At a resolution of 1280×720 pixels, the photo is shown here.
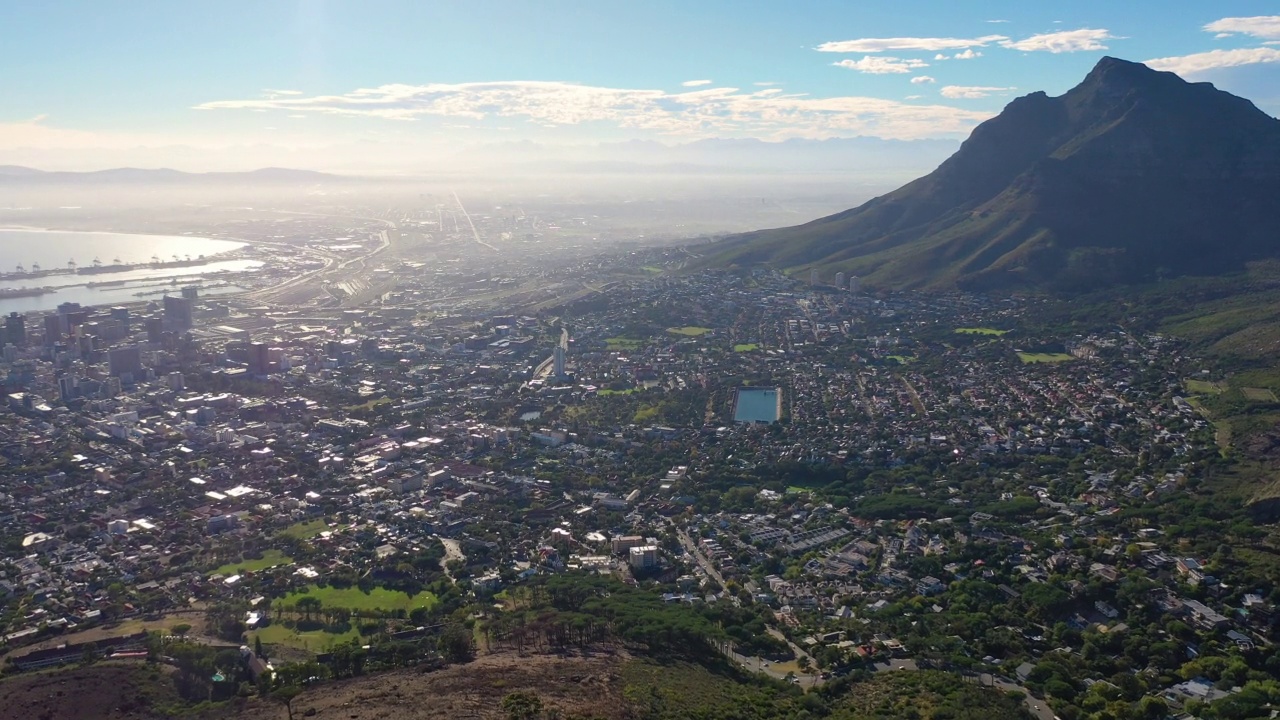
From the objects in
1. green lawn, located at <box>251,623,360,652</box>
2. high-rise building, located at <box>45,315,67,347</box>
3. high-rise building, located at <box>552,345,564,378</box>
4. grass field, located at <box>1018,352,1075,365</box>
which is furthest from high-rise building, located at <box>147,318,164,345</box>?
grass field, located at <box>1018,352,1075,365</box>

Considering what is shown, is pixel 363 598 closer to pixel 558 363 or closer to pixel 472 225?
pixel 558 363

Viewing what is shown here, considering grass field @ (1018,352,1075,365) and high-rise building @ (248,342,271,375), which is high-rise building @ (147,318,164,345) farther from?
grass field @ (1018,352,1075,365)

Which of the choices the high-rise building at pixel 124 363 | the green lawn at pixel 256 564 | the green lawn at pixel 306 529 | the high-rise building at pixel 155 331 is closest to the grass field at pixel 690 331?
the high-rise building at pixel 124 363

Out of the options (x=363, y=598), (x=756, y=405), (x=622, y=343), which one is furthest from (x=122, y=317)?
(x=363, y=598)

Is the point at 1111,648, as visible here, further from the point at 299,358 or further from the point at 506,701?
the point at 299,358

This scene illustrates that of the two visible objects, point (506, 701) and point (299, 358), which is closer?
point (506, 701)

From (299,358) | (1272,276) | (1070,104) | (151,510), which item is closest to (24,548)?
(151,510)
